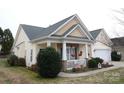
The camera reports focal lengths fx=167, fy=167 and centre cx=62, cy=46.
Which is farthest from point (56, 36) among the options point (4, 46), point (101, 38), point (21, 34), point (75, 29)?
point (4, 46)

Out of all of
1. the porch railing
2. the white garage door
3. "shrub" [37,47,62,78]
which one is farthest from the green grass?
the white garage door

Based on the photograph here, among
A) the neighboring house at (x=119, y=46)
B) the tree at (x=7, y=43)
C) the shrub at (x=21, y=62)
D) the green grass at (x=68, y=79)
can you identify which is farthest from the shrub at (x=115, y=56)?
the tree at (x=7, y=43)

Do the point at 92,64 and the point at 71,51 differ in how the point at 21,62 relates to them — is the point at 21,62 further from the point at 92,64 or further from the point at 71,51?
the point at 92,64

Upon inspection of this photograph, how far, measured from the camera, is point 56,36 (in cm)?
1845

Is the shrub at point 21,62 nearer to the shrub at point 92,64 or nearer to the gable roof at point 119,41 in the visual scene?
the shrub at point 92,64

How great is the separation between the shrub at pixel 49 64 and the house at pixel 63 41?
10.9ft

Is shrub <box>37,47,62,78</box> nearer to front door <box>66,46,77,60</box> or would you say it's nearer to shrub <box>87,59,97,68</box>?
shrub <box>87,59,97,68</box>

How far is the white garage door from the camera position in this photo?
2642cm

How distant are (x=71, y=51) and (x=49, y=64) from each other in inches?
303

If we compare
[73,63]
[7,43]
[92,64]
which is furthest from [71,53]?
[7,43]

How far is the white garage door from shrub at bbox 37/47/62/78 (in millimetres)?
13168

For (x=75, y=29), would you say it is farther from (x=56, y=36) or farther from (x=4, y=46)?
(x=4, y=46)

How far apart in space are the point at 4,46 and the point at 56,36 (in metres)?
25.3

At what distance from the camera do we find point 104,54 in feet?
89.7
